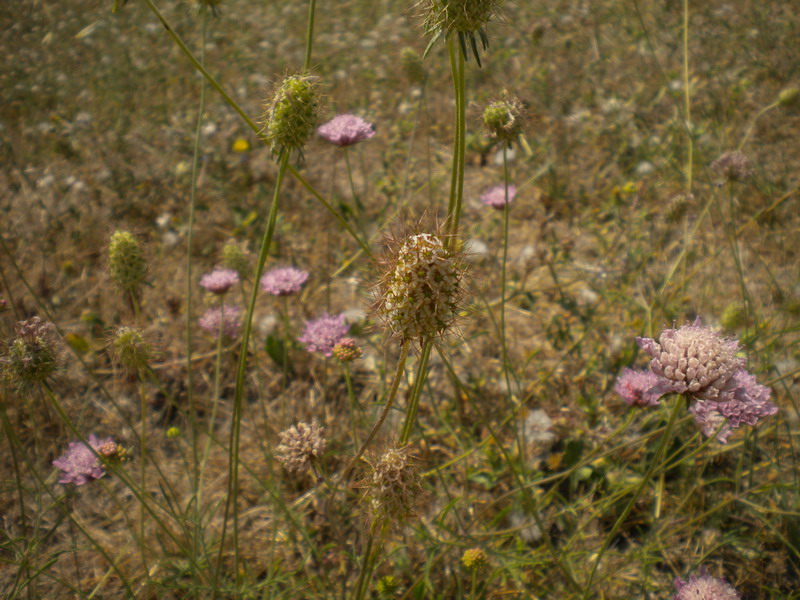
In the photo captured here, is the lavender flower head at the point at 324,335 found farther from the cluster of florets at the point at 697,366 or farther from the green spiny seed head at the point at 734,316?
the green spiny seed head at the point at 734,316

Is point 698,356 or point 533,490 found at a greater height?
point 698,356

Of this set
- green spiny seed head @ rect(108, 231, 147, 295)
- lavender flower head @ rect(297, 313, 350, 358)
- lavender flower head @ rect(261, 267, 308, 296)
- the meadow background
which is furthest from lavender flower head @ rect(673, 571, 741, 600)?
green spiny seed head @ rect(108, 231, 147, 295)

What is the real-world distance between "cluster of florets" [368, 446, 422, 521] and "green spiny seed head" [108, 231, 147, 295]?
99 centimetres

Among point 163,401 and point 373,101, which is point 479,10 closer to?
point 163,401

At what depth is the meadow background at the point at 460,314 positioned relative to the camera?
5.70ft

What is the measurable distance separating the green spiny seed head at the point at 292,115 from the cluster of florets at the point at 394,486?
2.41 ft

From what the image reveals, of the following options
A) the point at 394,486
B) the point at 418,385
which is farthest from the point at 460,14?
the point at 394,486

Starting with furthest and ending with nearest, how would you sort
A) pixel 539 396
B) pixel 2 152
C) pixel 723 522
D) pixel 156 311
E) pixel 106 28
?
pixel 106 28, pixel 2 152, pixel 156 311, pixel 539 396, pixel 723 522

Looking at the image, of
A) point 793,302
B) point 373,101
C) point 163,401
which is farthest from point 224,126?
point 793,302

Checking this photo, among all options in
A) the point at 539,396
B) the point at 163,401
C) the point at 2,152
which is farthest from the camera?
the point at 2,152

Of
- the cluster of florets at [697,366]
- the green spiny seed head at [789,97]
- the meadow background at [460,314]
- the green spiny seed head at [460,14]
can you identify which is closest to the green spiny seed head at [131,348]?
the meadow background at [460,314]

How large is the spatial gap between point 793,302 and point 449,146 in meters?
2.16

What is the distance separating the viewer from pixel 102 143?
12.0ft

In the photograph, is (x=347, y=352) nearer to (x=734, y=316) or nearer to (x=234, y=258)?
(x=234, y=258)
